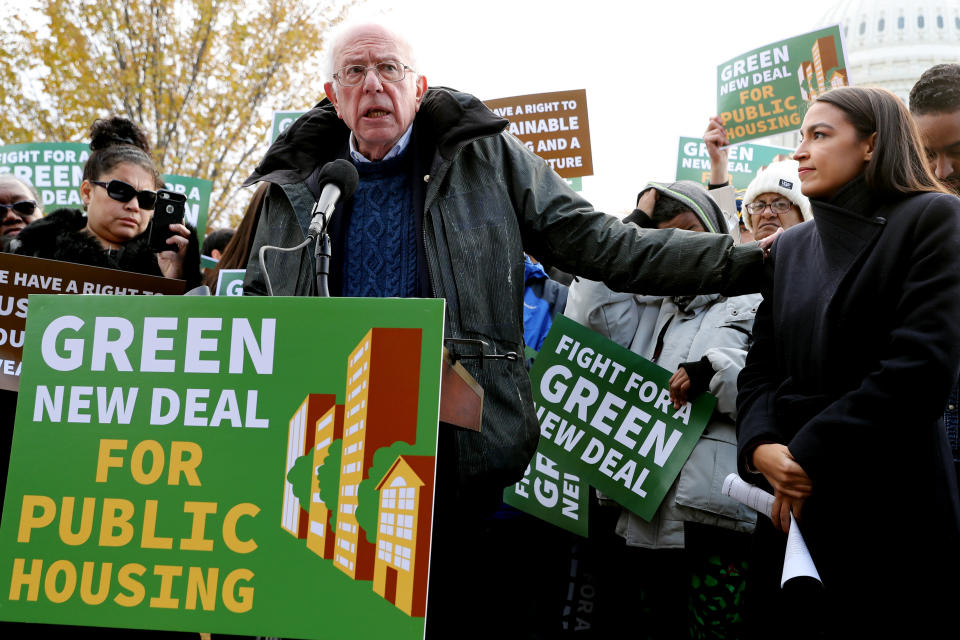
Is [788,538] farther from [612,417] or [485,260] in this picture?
[612,417]

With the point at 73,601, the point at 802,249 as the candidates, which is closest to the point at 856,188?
the point at 802,249

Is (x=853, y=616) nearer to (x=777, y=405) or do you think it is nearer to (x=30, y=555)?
(x=777, y=405)

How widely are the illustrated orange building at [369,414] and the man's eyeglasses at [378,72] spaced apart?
55.3 inches

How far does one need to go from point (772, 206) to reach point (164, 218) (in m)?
2.54

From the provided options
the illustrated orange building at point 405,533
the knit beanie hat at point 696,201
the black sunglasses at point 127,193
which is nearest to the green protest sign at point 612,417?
the knit beanie hat at point 696,201

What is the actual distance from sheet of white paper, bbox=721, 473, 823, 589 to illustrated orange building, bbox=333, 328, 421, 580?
1.15 meters

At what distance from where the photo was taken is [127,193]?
3953mm

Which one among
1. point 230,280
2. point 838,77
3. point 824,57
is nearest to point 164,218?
point 230,280

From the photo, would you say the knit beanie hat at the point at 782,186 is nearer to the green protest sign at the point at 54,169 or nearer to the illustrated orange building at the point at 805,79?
the illustrated orange building at the point at 805,79

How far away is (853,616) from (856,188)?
3.82 feet

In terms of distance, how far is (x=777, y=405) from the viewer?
273cm

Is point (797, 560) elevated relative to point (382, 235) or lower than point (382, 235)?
lower

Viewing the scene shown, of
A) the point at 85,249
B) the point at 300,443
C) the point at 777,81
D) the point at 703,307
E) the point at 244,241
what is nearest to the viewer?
the point at 300,443

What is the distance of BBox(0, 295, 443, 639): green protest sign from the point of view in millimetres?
1892
